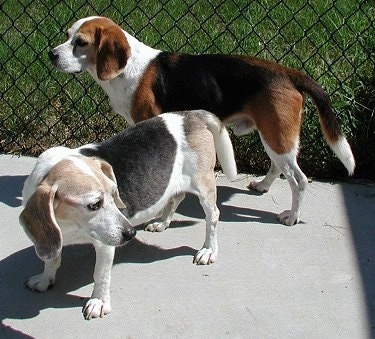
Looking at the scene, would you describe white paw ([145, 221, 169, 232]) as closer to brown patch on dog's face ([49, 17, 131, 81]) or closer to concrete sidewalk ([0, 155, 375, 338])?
concrete sidewalk ([0, 155, 375, 338])

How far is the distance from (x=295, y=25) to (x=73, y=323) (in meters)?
3.76

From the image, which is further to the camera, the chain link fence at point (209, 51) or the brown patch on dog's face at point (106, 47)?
the chain link fence at point (209, 51)

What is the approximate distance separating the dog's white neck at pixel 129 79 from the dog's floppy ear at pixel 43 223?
Result: 4.72ft

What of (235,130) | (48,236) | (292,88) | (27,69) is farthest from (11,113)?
(48,236)

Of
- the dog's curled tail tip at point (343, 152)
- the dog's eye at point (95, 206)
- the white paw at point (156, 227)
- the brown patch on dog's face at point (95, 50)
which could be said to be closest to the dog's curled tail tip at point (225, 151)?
the white paw at point (156, 227)

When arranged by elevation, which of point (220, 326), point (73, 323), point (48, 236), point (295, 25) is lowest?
point (295, 25)

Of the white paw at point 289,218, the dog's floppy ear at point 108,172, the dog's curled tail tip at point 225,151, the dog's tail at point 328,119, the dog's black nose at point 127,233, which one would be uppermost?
the dog's floppy ear at point 108,172

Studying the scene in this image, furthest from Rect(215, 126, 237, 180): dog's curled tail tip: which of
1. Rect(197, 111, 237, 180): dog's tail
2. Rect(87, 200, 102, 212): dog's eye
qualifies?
Rect(87, 200, 102, 212): dog's eye

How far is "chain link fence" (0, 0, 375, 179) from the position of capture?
5.09 meters

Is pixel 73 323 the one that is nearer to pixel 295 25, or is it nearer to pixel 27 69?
pixel 27 69

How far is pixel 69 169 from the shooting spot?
3.32 metres

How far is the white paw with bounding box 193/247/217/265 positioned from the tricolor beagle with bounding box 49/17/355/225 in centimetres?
58

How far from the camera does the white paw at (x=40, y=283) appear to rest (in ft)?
12.2

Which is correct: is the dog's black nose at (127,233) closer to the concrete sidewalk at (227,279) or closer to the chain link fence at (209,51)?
the concrete sidewalk at (227,279)
